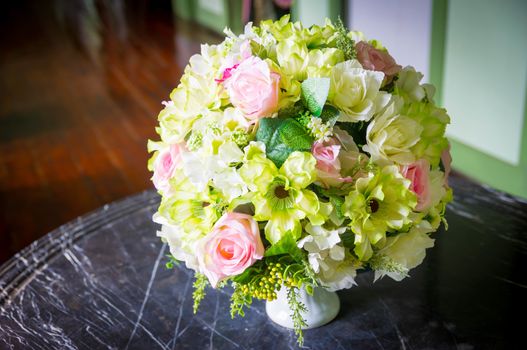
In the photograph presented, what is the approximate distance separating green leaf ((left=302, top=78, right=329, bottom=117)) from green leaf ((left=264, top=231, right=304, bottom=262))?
0.19 meters

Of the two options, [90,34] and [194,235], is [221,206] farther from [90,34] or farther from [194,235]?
[90,34]

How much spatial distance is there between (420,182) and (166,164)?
0.42 m

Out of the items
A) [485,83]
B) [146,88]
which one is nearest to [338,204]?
[485,83]

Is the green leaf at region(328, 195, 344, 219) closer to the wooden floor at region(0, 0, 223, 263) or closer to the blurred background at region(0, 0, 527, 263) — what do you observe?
the blurred background at region(0, 0, 527, 263)

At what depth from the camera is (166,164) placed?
41.8 inches

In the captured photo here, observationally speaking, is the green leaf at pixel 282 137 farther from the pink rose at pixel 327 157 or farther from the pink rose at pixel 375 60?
the pink rose at pixel 375 60

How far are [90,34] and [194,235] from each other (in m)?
6.00

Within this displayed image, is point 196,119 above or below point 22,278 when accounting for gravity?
above

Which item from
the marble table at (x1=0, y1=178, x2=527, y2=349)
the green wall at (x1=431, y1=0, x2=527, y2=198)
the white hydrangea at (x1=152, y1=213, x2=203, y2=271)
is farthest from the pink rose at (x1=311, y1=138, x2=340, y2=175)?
the green wall at (x1=431, y1=0, x2=527, y2=198)

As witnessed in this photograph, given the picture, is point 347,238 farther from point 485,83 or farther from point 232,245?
point 485,83

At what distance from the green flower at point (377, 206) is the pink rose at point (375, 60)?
0.61ft

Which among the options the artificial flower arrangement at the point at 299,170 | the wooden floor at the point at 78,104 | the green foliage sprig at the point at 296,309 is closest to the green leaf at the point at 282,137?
the artificial flower arrangement at the point at 299,170

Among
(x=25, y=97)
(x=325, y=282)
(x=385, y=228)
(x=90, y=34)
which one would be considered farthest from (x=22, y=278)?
(x=90, y=34)

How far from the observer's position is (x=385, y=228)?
3.10 feet
